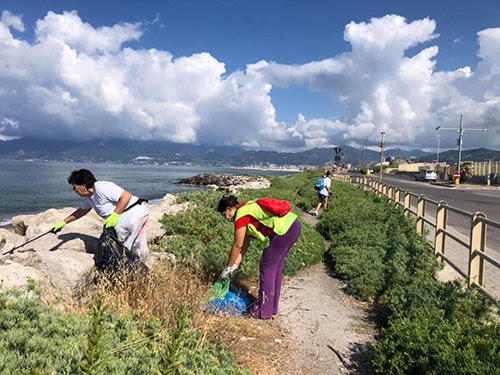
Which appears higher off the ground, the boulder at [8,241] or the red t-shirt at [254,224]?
the red t-shirt at [254,224]

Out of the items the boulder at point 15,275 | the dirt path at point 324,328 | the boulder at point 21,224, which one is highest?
the boulder at point 15,275

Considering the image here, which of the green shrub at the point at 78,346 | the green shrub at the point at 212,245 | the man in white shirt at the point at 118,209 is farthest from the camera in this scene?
the green shrub at the point at 212,245

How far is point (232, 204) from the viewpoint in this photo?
4.36m

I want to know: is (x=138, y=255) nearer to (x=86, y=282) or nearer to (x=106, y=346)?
(x=86, y=282)

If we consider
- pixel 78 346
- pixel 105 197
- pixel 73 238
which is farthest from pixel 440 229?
pixel 73 238

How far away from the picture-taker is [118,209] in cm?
457

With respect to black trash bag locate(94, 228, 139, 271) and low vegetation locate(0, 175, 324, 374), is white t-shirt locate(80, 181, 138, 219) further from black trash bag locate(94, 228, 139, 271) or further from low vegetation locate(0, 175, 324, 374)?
low vegetation locate(0, 175, 324, 374)

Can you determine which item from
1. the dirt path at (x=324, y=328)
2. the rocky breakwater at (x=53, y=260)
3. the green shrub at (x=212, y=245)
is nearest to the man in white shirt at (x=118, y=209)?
the rocky breakwater at (x=53, y=260)

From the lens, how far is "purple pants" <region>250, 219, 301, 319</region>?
4359 mm

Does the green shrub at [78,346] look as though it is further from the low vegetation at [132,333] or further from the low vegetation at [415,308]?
the low vegetation at [415,308]

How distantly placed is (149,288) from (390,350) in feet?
8.30

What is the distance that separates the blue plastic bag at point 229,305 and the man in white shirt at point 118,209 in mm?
1134

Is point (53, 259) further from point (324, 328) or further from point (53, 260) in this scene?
point (324, 328)

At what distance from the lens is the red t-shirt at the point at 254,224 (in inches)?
163
